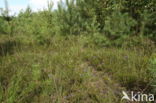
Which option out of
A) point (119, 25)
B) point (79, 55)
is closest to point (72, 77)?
point (79, 55)

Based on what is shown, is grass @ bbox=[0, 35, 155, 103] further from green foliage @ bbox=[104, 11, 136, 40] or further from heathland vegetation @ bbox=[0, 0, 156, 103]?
green foliage @ bbox=[104, 11, 136, 40]

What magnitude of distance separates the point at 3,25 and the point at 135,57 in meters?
4.45

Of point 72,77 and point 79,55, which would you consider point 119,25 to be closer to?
point 79,55

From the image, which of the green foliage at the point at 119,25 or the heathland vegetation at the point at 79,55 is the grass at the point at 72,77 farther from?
the green foliage at the point at 119,25

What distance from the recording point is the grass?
2.65 meters

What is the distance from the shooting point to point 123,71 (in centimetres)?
340

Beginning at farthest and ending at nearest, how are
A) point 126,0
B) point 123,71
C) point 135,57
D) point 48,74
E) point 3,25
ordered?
1. point 3,25
2. point 126,0
3. point 135,57
4. point 123,71
5. point 48,74

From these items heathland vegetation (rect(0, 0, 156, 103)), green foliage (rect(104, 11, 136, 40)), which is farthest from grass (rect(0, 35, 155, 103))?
green foliage (rect(104, 11, 136, 40))

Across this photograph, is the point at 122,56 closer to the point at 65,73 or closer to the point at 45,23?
the point at 65,73

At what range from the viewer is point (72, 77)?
3197 millimetres

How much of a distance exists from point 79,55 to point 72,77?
1.29m

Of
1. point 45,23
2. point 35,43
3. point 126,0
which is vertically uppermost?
point 126,0

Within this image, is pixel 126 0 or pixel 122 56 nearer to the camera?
pixel 122 56

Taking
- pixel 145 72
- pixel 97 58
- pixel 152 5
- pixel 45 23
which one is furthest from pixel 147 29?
pixel 45 23
